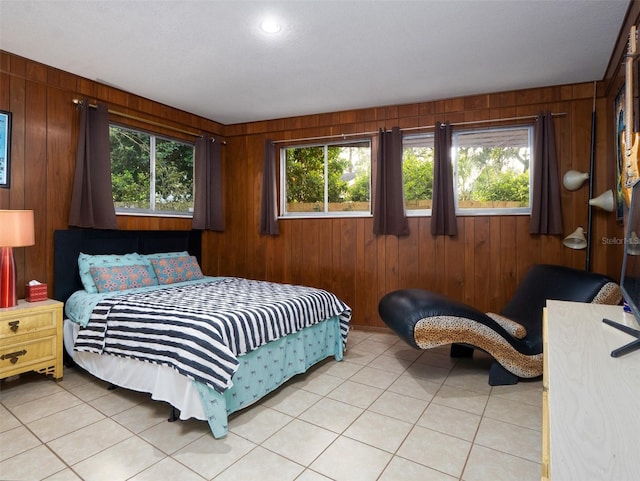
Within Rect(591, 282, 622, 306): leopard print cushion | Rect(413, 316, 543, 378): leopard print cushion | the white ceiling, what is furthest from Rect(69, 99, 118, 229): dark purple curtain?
Rect(591, 282, 622, 306): leopard print cushion

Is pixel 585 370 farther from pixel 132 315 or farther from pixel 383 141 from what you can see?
pixel 383 141

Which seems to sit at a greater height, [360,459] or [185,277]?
[185,277]

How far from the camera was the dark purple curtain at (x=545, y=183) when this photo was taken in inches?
135

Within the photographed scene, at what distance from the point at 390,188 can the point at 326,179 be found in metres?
0.88

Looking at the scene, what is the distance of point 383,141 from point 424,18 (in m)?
1.73

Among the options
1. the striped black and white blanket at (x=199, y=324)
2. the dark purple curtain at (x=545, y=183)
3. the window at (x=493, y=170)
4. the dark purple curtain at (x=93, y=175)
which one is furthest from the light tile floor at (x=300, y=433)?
the window at (x=493, y=170)

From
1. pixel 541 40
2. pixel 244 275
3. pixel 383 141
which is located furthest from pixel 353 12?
pixel 244 275

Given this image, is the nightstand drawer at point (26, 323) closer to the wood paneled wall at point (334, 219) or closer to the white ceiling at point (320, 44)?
the wood paneled wall at point (334, 219)

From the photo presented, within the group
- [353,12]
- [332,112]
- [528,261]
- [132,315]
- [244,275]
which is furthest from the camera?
[244,275]

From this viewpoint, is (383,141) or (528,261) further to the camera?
(383,141)

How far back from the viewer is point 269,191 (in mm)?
4609

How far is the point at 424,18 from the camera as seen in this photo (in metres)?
2.38

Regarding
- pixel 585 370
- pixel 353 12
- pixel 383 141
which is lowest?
pixel 585 370

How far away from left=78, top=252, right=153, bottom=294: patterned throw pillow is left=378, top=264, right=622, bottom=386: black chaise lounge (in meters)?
2.46
